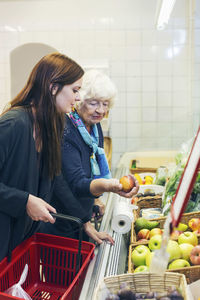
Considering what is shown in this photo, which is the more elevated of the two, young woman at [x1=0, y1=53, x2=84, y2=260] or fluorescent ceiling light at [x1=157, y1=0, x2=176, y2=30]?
fluorescent ceiling light at [x1=157, y1=0, x2=176, y2=30]

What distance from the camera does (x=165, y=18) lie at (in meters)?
3.11

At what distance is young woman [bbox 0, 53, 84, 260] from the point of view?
1.42m

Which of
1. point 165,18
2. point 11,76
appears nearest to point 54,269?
point 165,18

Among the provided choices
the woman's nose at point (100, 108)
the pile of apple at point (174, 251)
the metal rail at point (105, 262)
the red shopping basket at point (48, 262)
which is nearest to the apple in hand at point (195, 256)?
the pile of apple at point (174, 251)

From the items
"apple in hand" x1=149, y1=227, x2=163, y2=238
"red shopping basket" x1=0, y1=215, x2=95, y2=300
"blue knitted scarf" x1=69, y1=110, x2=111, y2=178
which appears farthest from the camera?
"blue knitted scarf" x1=69, y1=110, x2=111, y2=178

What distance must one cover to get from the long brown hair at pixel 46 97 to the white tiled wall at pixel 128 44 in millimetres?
3543

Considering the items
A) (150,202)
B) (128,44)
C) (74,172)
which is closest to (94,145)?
(74,172)

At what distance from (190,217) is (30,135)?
A: 104 cm

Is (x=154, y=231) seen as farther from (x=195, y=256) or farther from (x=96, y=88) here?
(x=96, y=88)

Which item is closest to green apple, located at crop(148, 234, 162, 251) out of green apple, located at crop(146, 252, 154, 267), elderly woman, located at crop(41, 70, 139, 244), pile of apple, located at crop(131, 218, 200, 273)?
pile of apple, located at crop(131, 218, 200, 273)

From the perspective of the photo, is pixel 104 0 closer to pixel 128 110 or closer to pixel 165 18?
pixel 128 110

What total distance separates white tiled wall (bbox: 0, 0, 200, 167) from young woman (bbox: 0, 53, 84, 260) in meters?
3.52

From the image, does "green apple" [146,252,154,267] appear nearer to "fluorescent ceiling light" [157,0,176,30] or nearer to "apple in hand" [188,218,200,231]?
"apple in hand" [188,218,200,231]

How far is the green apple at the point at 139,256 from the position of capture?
152cm
